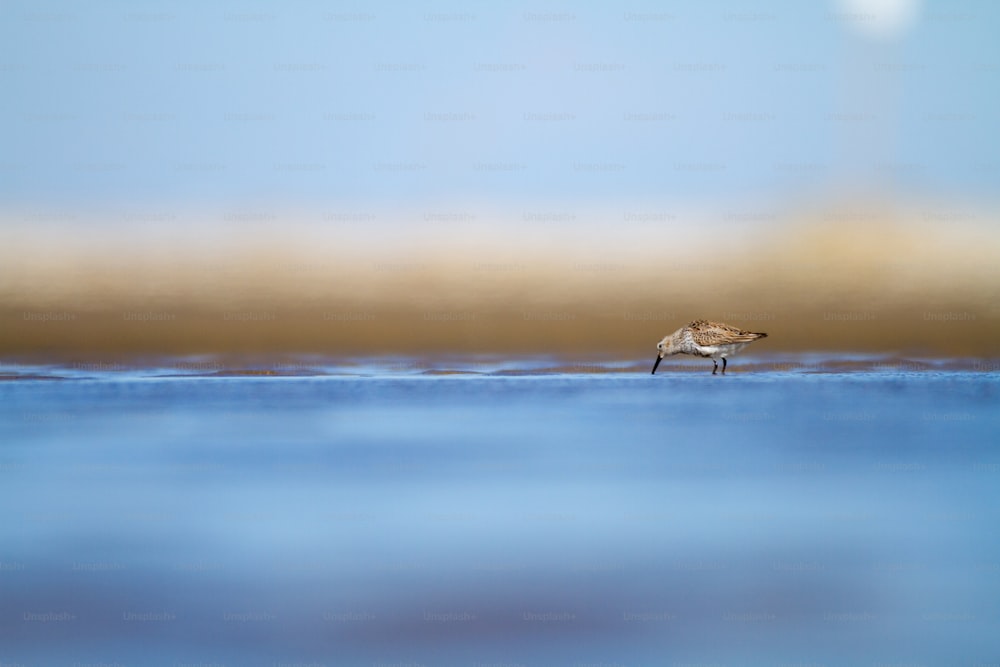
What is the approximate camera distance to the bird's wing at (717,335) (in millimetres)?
6953

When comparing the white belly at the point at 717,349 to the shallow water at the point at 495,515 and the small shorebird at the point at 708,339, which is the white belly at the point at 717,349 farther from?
the shallow water at the point at 495,515

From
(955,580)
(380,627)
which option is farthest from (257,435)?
(955,580)

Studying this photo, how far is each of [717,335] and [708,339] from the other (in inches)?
3.1

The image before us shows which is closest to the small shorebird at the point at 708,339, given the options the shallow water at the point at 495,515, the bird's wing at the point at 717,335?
the bird's wing at the point at 717,335

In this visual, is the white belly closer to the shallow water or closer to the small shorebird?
the small shorebird

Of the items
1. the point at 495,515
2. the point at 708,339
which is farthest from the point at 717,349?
the point at 495,515

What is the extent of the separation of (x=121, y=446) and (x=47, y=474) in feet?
1.74

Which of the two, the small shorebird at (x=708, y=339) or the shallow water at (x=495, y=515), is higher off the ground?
the small shorebird at (x=708, y=339)

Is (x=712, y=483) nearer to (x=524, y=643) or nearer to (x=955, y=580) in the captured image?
(x=955, y=580)

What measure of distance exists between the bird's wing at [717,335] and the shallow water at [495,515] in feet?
1.40

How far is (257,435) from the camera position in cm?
605

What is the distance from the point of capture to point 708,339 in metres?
7.00

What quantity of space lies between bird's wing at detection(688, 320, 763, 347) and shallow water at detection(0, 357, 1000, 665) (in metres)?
0.43

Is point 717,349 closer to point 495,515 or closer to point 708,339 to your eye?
point 708,339
